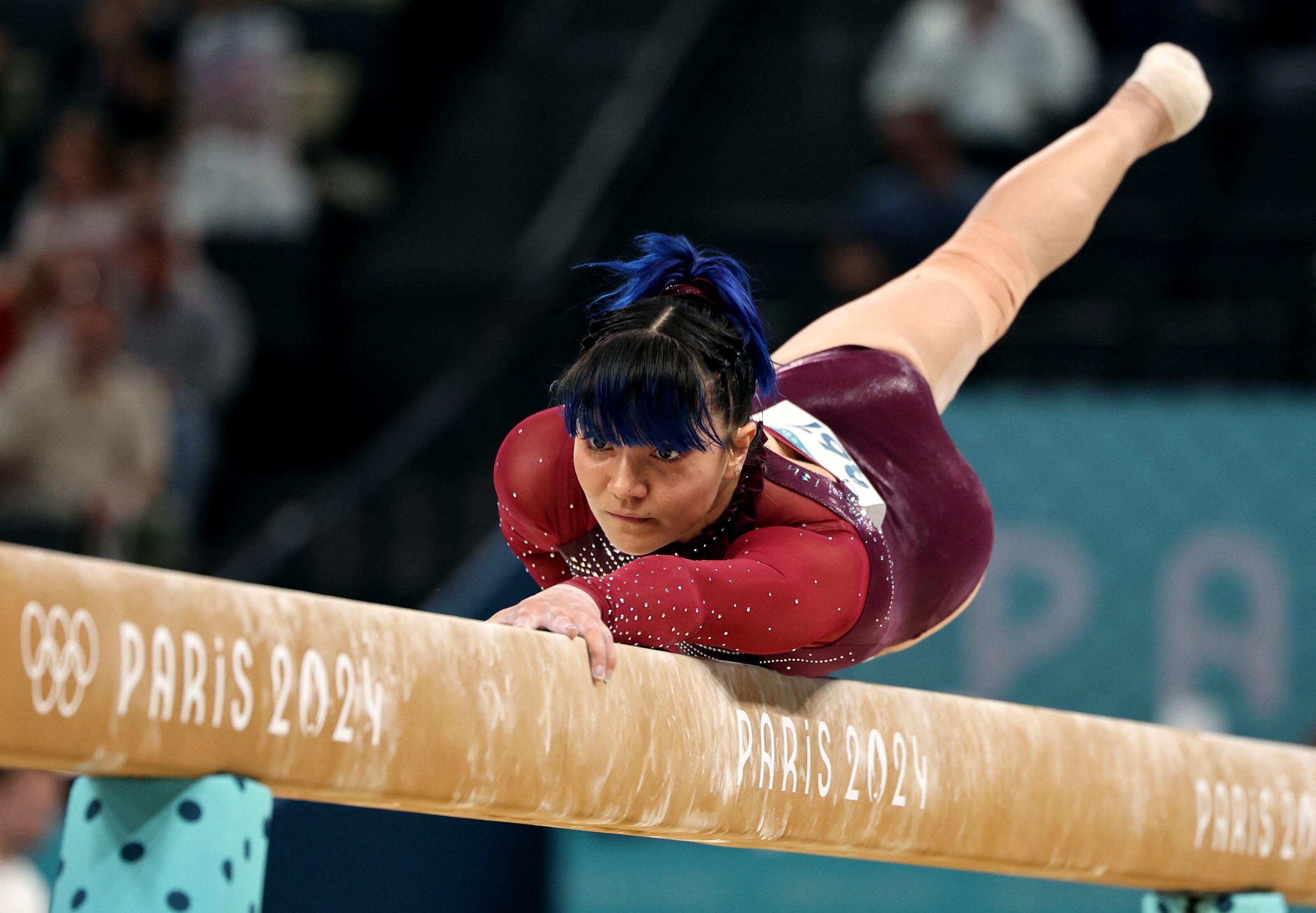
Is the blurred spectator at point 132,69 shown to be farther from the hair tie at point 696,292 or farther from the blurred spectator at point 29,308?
the hair tie at point 696,292

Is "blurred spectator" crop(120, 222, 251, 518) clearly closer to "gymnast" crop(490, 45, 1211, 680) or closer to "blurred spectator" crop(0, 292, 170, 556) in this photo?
"blurred spectator" crop(0, 292, 170, 556)

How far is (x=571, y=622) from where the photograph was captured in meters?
1.80

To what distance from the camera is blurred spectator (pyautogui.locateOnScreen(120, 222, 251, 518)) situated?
225 inches

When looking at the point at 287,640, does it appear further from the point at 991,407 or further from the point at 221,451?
the point at 221,451

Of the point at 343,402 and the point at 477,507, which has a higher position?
the point at 343,402

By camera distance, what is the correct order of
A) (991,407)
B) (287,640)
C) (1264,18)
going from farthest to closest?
(1264,18), (991,407), (287,640)

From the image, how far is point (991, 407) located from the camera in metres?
4.94

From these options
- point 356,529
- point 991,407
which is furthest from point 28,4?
point 991,407

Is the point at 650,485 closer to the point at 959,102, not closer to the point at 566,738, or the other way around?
the point at 566,738

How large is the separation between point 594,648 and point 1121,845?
3.69 feet

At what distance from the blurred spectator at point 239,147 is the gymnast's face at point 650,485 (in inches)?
187

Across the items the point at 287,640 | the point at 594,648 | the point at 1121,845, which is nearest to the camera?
the point at 287,640

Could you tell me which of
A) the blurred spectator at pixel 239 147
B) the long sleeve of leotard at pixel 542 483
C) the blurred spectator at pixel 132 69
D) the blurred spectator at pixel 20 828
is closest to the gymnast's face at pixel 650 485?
the long sleeve of leotard at pixel 542 483

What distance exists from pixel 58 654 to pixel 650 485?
2.43 ft
